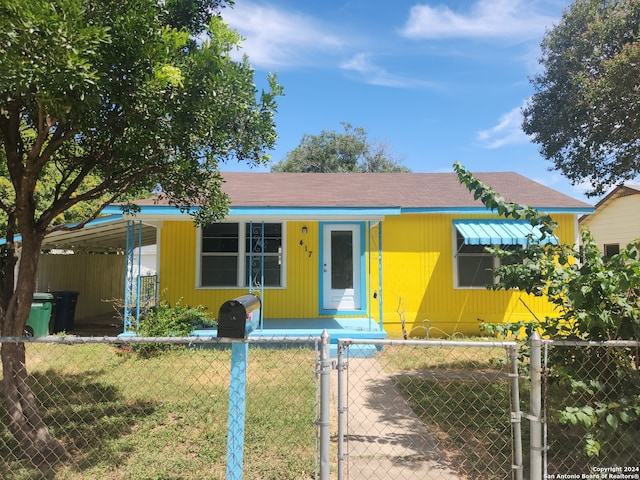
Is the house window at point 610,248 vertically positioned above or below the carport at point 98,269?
above

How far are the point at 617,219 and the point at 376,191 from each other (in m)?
13.5

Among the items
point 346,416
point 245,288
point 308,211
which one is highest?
point 308,211

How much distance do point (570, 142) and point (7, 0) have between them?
1563 centimetres

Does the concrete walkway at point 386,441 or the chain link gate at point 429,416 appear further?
the concrete walkway at point 386,441

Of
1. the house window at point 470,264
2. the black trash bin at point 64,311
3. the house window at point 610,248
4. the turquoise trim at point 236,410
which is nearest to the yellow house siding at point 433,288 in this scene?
the house window at point 470,264

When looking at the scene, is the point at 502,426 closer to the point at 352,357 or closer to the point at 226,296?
the point at 352,357

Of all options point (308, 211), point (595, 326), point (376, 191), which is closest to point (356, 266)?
point (308, 211)

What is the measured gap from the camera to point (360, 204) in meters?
8.46

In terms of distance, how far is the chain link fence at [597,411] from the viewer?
279cm

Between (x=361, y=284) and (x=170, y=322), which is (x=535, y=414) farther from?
(x=361, y=284)

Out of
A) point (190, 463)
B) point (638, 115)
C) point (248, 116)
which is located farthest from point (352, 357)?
point (638, 115)

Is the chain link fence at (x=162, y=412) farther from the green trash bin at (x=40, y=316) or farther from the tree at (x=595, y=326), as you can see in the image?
the tree at (x=595, y=326)

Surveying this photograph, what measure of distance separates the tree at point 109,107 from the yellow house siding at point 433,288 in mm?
5897

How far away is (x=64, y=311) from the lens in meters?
10.3
